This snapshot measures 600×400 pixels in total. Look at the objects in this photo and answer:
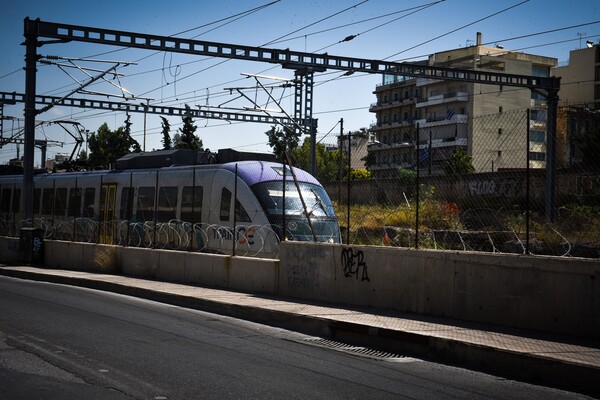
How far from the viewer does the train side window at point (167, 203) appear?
23984mm

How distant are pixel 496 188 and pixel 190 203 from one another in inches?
396

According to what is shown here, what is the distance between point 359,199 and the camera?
739 inches

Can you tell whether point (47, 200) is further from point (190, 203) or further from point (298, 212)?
point (298, 212)

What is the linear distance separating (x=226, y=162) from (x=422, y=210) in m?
9.29

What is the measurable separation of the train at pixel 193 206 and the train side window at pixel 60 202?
0.04m

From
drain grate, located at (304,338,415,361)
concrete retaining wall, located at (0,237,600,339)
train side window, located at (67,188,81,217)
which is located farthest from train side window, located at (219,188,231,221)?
drain grate, located at (304,338,415,361)

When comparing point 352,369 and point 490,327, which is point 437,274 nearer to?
point 490,327

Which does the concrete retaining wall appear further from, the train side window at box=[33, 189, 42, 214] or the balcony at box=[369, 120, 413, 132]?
the balcony at box=[369, 120, 413, 132]

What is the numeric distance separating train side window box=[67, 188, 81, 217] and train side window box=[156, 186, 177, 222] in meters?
6.11

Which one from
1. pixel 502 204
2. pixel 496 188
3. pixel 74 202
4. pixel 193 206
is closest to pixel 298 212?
pixel 193 206

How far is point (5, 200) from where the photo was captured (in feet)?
116

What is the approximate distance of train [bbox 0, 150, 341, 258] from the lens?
20281mm

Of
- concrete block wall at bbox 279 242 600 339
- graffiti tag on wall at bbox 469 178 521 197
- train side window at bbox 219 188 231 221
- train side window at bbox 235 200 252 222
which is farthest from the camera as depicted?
train side window at bbox 219 188 231 221

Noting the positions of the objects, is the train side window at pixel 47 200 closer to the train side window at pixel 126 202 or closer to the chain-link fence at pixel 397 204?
the chain-link fence at pixel 397 204
